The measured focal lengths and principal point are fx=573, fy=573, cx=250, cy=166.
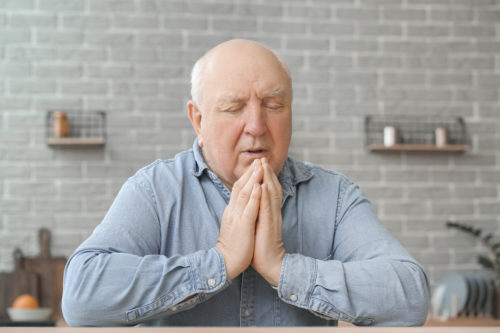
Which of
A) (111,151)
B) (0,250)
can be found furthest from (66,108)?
(0,250)

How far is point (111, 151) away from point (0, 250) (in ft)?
3.01

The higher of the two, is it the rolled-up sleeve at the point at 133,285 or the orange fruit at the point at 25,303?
the rolled-up sleeve at the point at 133,285

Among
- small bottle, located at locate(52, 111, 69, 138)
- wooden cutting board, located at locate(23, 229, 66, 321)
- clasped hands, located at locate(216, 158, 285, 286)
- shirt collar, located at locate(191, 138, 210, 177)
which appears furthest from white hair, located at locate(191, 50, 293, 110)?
wooden cutting board, located at locate(23, 229, 66, 321)

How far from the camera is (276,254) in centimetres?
130

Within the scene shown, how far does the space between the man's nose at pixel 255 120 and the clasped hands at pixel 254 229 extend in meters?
0.11

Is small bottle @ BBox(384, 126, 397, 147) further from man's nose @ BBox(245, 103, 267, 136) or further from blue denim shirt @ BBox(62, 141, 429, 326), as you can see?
man's nose @ BBox(245, 103, 267, 136)

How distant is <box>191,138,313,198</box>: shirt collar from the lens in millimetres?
1564

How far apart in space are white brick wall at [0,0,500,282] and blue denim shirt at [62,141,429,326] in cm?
214

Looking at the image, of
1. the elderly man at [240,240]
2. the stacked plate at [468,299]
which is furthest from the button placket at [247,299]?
the stacked plate at [468,299]

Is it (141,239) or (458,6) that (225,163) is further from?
(458,6)

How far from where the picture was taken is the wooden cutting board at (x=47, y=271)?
3518 mm

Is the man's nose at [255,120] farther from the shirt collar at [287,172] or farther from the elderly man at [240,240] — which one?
the shirt collar at [287,172]

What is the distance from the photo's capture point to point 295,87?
3.77 meters

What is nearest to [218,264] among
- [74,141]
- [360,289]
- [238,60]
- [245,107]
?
[360,289]
